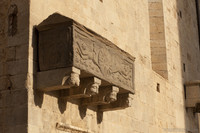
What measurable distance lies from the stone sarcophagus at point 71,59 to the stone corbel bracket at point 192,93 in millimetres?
5254

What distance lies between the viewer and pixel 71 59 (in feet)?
18.4

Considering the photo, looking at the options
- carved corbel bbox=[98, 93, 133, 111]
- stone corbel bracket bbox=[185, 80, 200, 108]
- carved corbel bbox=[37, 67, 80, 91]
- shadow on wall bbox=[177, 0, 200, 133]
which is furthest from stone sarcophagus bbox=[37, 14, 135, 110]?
shadow on wall bbox=[177, 0, 200, 133]

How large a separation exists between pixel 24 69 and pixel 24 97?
0.33 m

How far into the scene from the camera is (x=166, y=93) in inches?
395

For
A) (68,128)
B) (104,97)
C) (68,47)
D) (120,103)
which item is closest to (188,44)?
(120,103)

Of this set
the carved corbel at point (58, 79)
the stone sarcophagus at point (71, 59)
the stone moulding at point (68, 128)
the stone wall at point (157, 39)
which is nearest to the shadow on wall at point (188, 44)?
the stone wall at point (157, 39)

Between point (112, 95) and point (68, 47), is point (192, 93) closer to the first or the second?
point (112, 95)

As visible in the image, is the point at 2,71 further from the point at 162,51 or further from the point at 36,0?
the point at 162,51

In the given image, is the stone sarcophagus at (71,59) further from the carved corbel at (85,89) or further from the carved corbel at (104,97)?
the carved corbel at (104,97)

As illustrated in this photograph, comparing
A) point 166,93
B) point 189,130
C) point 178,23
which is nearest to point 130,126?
point 166,93

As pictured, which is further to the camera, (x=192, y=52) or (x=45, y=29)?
(x=192, y=52)

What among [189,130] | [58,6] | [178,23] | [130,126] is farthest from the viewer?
[178,23]

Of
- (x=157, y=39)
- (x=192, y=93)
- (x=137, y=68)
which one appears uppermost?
(x=157, y=39)

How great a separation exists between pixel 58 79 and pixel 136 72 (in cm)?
314
